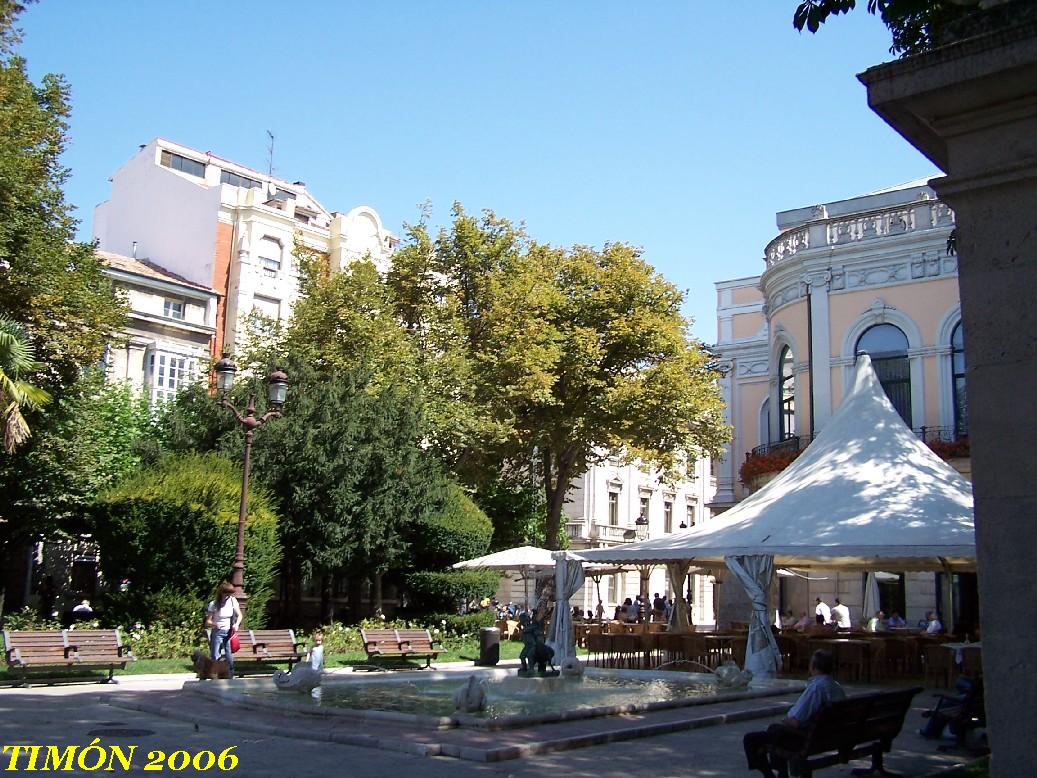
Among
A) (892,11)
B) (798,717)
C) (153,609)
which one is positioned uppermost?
(892,11)

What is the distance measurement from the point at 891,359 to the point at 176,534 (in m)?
20.1

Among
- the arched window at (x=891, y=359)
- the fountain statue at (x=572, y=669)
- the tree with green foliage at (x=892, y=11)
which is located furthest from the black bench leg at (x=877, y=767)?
the arched window at (x=891, y=359)

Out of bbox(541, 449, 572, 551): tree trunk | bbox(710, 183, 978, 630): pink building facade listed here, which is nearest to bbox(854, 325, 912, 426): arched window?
bbox(710, 183, 978, 630): pink building facade

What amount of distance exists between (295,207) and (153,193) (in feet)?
21.5

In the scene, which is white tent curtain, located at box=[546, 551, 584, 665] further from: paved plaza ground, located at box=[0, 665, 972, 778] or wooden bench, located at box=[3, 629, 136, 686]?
wooden bench, located at box=[3, 629, 136, 686]

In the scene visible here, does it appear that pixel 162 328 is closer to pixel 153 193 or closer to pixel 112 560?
Result: pixel 153 193

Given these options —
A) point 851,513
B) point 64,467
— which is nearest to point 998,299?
point 851,513

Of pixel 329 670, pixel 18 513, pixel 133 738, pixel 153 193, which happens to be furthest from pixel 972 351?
pixel 153 193

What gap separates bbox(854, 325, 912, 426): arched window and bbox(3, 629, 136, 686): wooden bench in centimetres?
2144

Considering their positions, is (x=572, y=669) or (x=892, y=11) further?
(x=572, y=669)

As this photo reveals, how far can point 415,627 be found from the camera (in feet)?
90.4

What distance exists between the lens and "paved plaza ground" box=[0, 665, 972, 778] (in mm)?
8945

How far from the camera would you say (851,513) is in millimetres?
17781

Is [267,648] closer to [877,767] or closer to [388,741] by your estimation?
[388,741]
